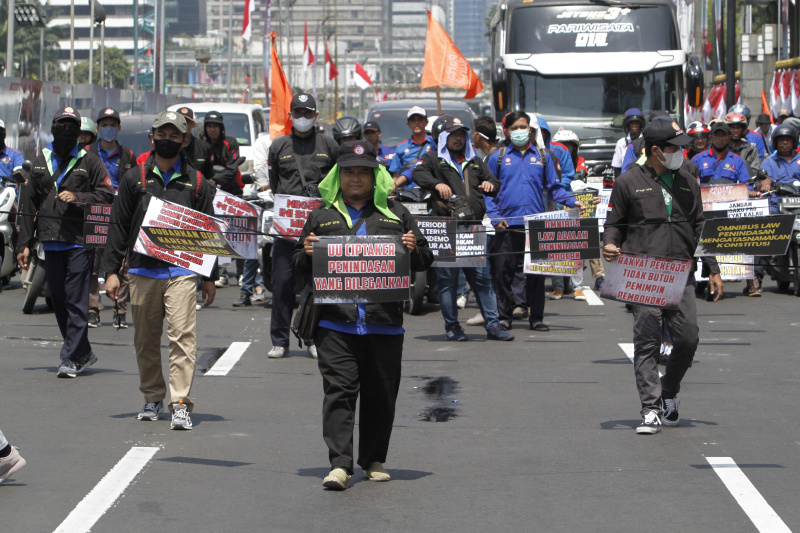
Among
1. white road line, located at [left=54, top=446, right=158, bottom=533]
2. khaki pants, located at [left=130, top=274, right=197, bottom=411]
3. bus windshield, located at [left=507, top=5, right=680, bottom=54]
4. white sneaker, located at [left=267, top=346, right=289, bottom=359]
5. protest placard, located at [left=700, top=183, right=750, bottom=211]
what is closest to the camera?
white road line, located at [left=54, top=446, right=158, bottom=533]

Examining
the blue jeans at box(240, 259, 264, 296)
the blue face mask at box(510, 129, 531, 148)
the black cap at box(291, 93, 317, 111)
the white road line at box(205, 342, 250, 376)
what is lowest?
the white road line at box(205, 342, 250, 376)

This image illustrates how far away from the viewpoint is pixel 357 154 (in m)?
6.63

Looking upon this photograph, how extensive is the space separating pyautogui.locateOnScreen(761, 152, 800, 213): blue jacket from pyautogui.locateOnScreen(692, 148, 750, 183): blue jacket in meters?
0.95

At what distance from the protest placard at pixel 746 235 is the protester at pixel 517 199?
397 cm

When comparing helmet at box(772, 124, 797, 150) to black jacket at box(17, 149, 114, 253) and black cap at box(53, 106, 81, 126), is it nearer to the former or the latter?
black jacket at box(17, 149, 114, 253)

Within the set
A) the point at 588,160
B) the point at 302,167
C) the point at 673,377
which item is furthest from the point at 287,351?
the point at 588,160

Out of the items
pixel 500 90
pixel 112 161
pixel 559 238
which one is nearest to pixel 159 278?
pixel 559 238

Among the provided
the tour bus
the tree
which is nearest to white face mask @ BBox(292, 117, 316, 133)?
the tour bus

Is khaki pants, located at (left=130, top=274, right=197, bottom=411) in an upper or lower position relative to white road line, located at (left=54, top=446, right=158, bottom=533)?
upper

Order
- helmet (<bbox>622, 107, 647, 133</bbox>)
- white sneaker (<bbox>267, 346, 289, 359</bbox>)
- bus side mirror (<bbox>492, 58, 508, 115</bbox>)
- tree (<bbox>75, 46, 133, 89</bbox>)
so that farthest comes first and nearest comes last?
tree (<bbox>75, 46, 133, 89</bbox>)
bus side mirror (<bbox>492, 58, 508, 115</bbox>)
helmet (<bbox>622, 107, 647, 133</bbox>)
white sneaker (<bbox>267, 346, 289, 359</bbox>)

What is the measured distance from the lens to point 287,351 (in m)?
11.0

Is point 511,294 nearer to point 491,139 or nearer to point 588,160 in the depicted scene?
point 491,139

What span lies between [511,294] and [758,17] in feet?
126

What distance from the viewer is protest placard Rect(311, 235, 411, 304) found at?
6.58 m
